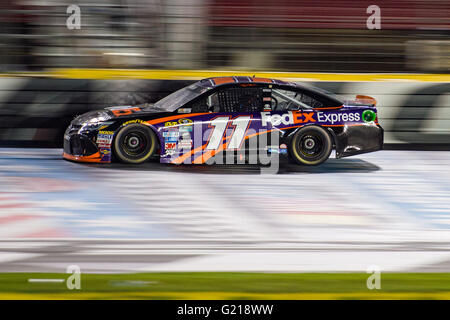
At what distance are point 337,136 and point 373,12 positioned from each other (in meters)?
4.48

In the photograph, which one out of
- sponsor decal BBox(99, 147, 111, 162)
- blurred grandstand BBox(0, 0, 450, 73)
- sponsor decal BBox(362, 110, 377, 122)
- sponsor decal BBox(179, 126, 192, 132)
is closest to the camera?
sponsor decal BBox(179, 126, 192, 132)

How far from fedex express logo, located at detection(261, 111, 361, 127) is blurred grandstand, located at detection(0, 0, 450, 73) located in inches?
86.4

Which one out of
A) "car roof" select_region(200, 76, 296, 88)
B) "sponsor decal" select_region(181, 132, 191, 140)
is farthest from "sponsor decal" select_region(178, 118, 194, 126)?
"car roof" select_region(200, 76, 296, 88)

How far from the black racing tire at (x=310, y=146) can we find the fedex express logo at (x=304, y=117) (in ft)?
0.42

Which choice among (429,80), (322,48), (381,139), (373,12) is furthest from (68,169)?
(373,12)

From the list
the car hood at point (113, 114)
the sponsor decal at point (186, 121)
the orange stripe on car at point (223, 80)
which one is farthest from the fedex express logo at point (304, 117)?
the car hood at point (113, 114)

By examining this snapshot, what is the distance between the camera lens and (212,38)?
12422 millimetres

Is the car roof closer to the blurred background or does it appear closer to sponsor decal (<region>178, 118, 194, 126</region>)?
sponsor decal (<region>178, 118, 194, 126</region>)

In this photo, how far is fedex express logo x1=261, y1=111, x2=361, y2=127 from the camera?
9.88m

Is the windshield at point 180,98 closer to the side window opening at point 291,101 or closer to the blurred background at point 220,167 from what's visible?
the blurred background at point 220,167

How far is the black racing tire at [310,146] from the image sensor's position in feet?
32.9

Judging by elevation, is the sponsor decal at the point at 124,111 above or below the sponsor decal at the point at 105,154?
above

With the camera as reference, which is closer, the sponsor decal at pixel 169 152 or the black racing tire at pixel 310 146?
the sponsor decal at pixel 169 152
